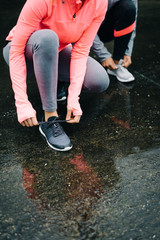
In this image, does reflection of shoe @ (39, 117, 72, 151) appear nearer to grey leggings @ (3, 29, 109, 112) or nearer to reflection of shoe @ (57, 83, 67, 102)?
grey leggings @ (3, 29, 109, 112)

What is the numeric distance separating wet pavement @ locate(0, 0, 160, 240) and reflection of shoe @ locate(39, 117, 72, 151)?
0.04m

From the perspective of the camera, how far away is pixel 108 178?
5.08ft

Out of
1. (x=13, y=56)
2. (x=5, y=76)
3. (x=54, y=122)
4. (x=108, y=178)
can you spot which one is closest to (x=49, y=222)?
(x=108, y=178)

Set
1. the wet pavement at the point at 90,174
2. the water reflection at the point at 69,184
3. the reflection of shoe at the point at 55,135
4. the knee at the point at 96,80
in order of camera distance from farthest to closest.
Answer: the knee at the point at 96,80 → the reflection of shoe at the point at 55,135 → the water reflection at the point at 69,184 → the wet pavement at the point at 90,174

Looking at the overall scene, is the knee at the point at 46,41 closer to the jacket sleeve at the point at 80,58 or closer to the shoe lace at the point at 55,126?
the jacket sleeve at the point at 80,58

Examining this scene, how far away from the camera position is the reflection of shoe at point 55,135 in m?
1.75

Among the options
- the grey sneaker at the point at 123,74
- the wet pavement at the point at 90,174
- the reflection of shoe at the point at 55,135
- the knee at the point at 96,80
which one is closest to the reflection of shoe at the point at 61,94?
the wet pavement at the point at 90,174

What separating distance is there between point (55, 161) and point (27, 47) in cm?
71

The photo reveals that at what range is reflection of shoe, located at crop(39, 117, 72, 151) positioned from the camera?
175 centimetres

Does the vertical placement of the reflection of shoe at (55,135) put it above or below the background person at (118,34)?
below

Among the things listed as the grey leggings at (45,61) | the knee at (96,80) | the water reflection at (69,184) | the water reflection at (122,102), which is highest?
the grey leggings at (45,61)

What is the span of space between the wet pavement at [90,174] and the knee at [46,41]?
0.59m

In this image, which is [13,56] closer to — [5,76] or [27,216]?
[27,216]

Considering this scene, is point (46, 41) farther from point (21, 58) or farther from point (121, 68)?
point (121, 68)
